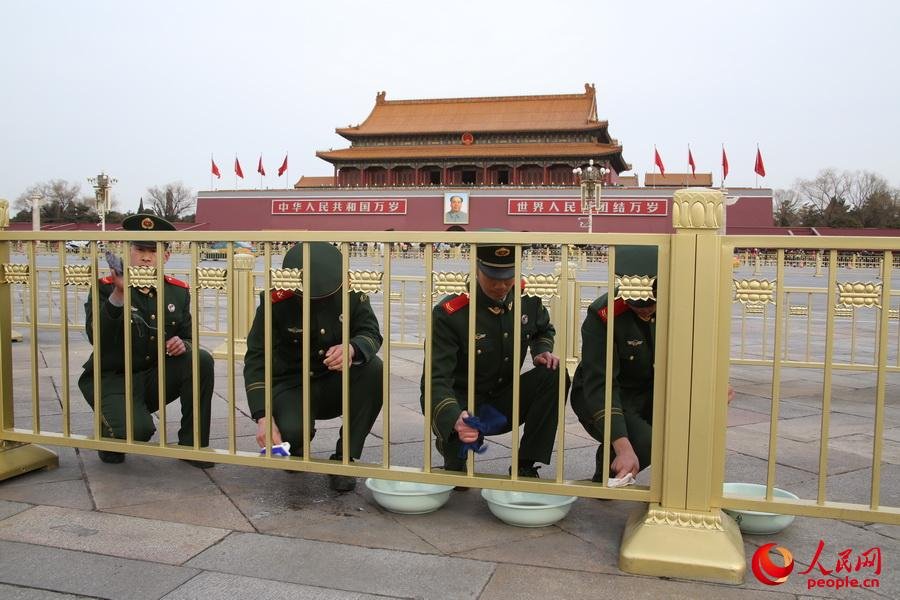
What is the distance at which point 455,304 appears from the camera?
2492mm

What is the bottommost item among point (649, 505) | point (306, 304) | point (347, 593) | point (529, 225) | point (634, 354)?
point (347, 593)

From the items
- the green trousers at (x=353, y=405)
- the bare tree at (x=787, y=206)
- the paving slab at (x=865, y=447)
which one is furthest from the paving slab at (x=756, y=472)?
the bare tree at (x=787, y=206)

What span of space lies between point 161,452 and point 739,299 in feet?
6.44

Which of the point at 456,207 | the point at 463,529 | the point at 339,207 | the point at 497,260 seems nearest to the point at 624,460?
the point at 463,529

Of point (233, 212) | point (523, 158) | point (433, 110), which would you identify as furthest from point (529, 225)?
point (233, 212)

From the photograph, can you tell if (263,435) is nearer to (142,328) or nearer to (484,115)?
(142,328)

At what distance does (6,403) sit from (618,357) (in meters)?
2.26

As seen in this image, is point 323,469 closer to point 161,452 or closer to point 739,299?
point 161,452

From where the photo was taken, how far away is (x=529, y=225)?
34.6m

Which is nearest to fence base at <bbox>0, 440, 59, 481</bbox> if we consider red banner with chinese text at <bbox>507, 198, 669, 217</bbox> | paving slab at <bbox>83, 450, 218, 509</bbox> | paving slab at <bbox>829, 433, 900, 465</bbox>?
paving slab at <bbox>83, 450, 218, 509</bbox>

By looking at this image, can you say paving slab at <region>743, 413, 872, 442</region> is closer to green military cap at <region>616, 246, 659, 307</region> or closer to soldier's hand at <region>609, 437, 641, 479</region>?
soldier's hand at <region>609, 437, 641, 479</region>

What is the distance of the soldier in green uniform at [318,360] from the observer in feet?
8.61

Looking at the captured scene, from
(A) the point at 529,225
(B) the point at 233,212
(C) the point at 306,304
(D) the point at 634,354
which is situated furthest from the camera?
(B) the point at 233,212

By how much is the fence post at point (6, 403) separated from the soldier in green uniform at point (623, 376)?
2062 millimetres
